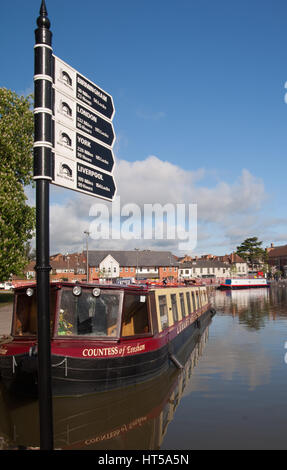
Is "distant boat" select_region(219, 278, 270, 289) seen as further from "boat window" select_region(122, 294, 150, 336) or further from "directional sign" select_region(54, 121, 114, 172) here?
"directional sign" select_region(54, 121, 114, 172)

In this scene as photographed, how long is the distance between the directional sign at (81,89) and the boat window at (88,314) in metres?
6.26

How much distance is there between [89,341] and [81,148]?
673 cm

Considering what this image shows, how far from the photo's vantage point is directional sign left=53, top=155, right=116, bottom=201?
439 cm

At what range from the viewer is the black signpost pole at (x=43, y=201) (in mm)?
3992

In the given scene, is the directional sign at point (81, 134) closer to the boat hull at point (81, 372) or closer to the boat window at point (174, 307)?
the boat hull at point (81, 372)

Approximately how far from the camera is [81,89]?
4.80m

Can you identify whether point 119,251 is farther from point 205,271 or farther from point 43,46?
point 43,46

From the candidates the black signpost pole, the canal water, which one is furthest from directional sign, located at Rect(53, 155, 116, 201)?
the canal water

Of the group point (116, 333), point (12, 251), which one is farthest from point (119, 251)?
point (116, 333)

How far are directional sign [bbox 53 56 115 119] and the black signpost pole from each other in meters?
0.15

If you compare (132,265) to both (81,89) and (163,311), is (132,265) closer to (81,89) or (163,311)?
(163,311)

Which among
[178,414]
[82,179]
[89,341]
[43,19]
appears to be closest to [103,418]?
[178,414]

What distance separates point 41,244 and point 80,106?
1835 millimetres

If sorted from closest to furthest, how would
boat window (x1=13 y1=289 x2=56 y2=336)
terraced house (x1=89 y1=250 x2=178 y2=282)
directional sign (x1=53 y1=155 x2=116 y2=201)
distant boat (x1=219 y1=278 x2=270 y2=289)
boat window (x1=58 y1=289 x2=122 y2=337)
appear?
directional sign (x1=53 y1=155 x2=116 y2=201), boat window (x1=58 y1=289 x2=122 y2=337), boat window (x1=13 y1=289 x2=56 y2=336), distant boat (x1=219 y1=278 x2=270 y2=289), terraced house (x1=89 y1=250 x2=178 y2=282)
